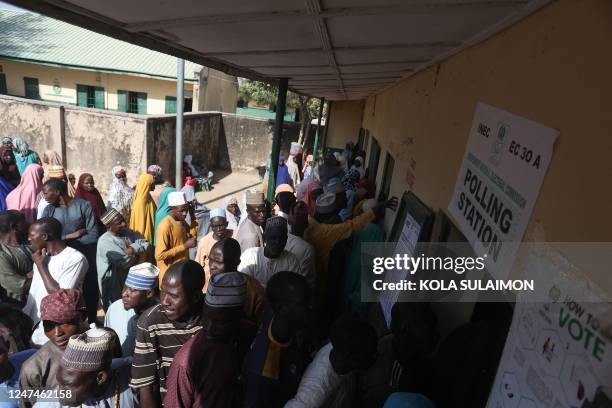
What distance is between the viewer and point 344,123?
15195mm

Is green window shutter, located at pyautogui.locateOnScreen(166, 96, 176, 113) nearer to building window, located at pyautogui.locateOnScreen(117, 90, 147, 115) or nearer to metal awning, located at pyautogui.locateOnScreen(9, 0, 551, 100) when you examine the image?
building window, located at pyautogui.locateOnScreen(117, 90, 147, 115)

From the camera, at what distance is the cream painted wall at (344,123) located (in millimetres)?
14594

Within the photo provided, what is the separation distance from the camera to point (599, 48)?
1.17m

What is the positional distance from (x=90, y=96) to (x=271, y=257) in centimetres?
1916

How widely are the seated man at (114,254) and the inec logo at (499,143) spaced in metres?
3.23

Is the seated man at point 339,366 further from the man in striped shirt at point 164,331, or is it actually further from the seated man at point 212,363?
the man in striped shirt at point 164,331

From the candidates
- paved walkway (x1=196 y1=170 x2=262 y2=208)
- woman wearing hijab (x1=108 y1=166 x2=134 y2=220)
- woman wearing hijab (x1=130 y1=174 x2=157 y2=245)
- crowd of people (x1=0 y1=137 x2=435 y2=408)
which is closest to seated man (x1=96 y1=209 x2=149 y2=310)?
crowd of people (x1=0 y1=137 x2=435 y2=408)

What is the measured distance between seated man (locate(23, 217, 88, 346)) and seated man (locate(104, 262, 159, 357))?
0.76m

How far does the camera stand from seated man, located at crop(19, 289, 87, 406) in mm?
2125

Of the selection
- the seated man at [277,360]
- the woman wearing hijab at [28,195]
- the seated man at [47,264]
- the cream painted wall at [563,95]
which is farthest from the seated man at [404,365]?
the woman wearing hijab at [28,195]

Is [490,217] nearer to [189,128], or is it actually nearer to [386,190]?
[386,190]

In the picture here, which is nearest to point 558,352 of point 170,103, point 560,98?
point 560,98

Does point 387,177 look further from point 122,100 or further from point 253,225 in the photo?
point 122,100

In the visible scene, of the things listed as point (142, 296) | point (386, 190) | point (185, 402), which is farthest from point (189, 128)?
point (185, 402)
